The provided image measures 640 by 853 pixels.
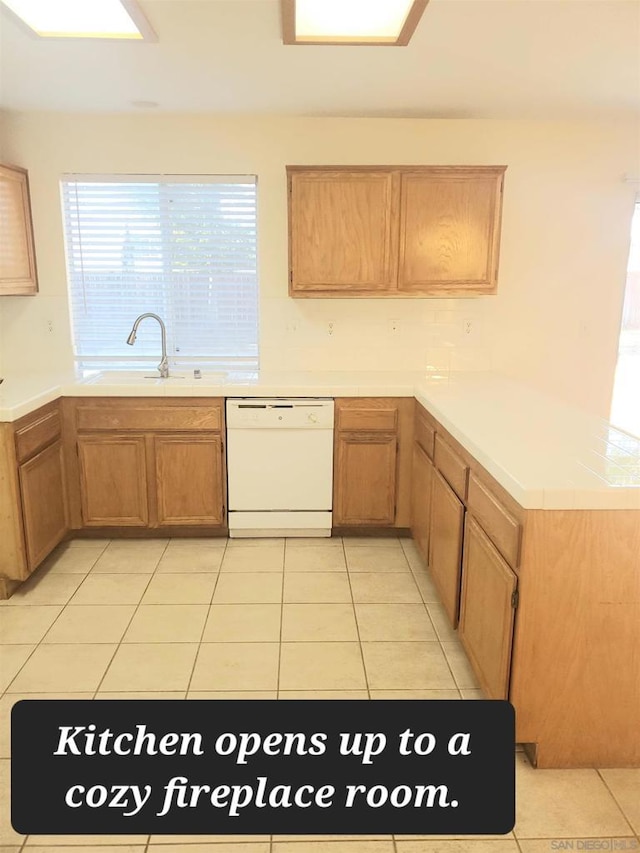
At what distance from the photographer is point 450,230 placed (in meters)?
3.45

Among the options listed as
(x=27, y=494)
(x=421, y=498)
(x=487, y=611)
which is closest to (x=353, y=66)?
(x=421, y=498)

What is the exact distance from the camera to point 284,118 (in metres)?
3.57

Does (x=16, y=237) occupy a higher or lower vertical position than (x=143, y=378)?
higher

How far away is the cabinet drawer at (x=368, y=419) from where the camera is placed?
3385 millimetres

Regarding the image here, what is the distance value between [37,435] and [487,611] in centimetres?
224

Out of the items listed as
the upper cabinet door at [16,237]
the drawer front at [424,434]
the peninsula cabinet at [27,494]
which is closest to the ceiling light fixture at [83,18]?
the upper cabinet door at [16,237]

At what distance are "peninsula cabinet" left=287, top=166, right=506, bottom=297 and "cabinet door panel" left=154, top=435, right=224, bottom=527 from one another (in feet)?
3.39

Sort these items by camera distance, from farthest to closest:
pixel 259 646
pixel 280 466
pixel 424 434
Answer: pixel 280 466 < pixel 424 434 < pixel 259 646

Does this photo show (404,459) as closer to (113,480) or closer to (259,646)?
(259,646)

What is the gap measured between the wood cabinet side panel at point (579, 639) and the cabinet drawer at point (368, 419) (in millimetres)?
1689

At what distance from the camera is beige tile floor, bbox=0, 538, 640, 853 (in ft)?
5.47

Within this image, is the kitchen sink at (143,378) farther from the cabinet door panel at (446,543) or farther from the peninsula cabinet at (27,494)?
the cabinet door panel at (446,543)

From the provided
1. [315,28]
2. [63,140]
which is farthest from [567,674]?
[63,140]

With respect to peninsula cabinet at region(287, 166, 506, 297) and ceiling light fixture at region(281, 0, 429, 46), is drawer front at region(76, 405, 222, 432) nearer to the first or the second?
peninsula cabinet at region(287, 166, 506, 297)
